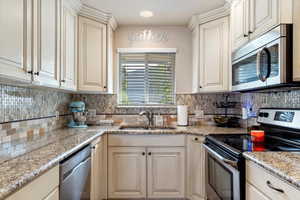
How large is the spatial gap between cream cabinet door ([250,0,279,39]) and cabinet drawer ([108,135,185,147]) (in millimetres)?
1298

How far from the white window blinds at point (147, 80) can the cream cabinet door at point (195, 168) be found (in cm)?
94

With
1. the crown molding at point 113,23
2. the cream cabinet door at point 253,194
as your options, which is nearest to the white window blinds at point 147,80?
the crown molding at point 113,23

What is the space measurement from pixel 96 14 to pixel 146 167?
1.88 metres

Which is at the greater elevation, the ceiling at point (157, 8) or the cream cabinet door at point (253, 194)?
the ceiling at point (157, 8)

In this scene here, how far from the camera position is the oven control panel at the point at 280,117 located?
1.69 meters

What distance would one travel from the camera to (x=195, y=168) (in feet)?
8.18

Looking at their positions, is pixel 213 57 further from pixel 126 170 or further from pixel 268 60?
pixel 126 170

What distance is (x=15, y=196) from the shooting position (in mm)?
881

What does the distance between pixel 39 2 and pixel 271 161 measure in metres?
1.82

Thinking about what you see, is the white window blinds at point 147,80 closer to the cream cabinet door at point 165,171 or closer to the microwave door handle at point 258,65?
the cream cabinet door at point 165,171

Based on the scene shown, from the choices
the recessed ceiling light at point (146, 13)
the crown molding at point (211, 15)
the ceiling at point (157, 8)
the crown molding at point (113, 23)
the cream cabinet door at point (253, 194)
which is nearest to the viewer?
the cream cabinet door at point (253, 194)

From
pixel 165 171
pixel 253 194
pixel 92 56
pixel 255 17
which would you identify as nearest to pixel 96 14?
pixel 92 56

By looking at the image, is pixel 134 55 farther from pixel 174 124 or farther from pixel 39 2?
pixel 39 2

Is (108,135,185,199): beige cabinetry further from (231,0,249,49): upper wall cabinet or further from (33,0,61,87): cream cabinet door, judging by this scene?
(231,0,249,49): upper wall cabinet
